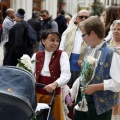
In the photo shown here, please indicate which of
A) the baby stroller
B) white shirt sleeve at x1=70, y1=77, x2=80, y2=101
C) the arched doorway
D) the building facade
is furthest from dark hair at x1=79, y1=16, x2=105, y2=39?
the arched doorway

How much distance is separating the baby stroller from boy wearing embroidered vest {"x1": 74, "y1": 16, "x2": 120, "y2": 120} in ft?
2.03

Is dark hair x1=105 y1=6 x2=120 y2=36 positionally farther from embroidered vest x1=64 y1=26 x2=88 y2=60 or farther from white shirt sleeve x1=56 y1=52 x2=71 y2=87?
white shirt sleeve x1=56 y1=52 x2=71 y2=87

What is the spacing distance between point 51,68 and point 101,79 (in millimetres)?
951

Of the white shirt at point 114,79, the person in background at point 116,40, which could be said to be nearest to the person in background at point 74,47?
the person in background at point 116,40

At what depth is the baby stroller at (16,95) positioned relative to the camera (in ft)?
9.02

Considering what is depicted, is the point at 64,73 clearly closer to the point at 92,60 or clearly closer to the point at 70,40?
the point at 92,60

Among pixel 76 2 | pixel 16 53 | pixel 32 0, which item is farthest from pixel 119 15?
pixel 76 2

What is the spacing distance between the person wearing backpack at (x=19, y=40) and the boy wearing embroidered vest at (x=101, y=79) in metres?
4.27

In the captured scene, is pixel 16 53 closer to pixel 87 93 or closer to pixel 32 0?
pixel 87 93

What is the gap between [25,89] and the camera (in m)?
2.89

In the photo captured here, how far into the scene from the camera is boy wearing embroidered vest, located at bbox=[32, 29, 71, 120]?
13.8ft

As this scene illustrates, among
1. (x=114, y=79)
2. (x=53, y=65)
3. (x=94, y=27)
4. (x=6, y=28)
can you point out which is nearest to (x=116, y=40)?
(x=53, y=65)

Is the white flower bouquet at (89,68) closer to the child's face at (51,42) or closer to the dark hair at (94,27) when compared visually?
the dark hair at (94,27)

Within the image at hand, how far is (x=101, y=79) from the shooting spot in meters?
3.37
